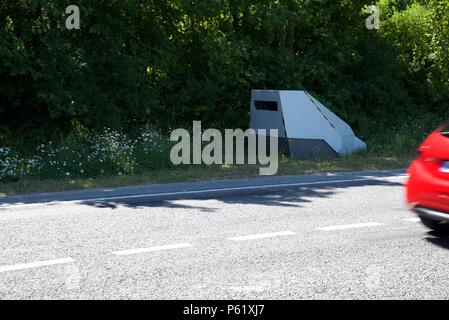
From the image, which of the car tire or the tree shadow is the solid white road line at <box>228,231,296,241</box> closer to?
the car tire

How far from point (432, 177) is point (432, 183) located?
9 cm

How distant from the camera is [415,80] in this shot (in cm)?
2134

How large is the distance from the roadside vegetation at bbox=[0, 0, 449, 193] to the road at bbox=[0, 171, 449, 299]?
7.55ft

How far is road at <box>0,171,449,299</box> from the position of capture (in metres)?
5.48

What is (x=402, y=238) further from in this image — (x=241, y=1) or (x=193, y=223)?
(x=241, y=1)

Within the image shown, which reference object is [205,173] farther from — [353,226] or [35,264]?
[35,264]

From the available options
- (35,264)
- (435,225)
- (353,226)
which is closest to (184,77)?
(353,226)

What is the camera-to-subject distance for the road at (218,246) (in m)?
5.48

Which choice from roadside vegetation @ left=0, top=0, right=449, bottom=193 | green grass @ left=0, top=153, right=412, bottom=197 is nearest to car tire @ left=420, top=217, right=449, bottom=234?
green grass @ left=0, top=153, right=412, bottom=197

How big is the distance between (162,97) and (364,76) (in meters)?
6.64

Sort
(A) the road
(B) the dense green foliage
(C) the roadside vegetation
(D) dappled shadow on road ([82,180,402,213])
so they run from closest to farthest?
1. (A) the road
2. (D) dappled shadow on road ([82,180,402,213])
3. (C) the roadside vegetation
4. (B) the dense green foliage

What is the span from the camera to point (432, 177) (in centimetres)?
713

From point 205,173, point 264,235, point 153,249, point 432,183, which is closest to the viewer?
point 153,249
